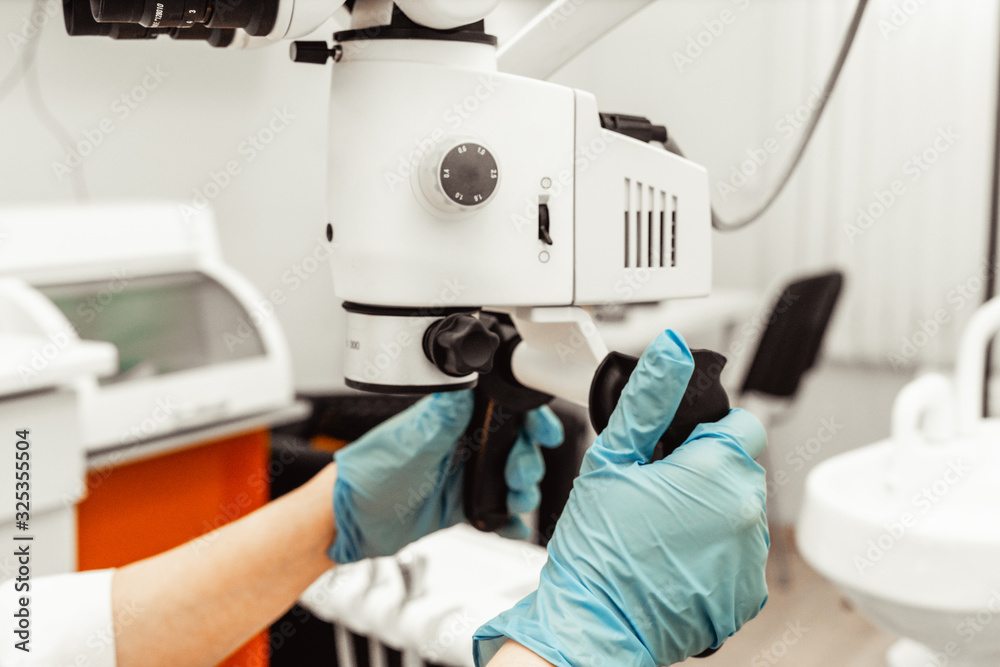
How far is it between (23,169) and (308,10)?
142 centimetres

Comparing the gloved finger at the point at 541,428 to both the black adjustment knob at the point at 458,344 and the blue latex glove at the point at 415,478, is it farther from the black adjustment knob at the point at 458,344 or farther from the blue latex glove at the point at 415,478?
the black adjustment knob at the point at 458,344

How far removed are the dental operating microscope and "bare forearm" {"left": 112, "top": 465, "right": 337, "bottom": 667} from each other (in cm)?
32

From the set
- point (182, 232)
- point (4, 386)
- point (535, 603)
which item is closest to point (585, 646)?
point (535, 603)

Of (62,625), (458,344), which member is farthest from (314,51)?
(62,625)

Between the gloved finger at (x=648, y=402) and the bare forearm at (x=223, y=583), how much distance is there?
0.41m

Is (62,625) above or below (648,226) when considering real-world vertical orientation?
below

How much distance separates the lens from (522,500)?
849 mm

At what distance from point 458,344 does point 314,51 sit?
0.24m

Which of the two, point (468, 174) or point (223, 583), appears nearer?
point (468, 174)

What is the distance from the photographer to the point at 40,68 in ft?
5.38

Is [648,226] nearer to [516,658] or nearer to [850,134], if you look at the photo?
[516,658]

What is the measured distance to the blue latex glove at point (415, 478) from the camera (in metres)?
0.85

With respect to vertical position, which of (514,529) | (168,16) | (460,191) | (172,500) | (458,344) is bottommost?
(172,500)

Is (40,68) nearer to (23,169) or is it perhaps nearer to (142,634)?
(23,169)
